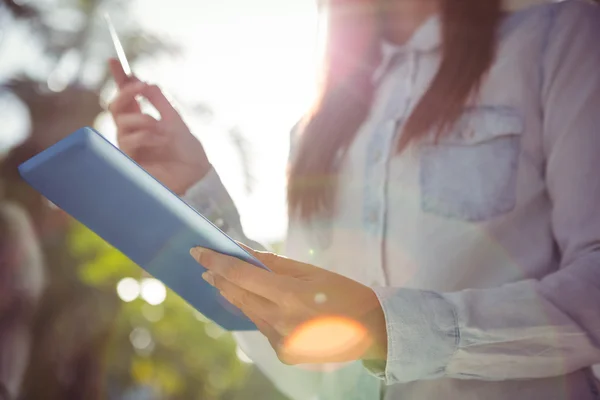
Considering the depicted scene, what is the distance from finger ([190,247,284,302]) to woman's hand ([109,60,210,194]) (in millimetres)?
595

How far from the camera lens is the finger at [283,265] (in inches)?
41.3

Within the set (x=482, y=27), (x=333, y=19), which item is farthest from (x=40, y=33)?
(x=482, y=27)

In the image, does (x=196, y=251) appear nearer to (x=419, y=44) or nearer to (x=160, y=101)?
(x=160, y=101)

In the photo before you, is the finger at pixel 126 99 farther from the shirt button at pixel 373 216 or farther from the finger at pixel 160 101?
the shirt button at pixel 373 216

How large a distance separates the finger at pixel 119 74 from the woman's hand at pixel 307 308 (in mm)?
747

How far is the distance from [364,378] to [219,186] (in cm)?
62

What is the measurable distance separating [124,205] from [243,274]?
0.77 feet

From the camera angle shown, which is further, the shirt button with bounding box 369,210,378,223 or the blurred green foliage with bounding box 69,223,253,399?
the blurred green foliage with bounding box 69,223,253,399

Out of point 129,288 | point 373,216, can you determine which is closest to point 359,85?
point 373,216

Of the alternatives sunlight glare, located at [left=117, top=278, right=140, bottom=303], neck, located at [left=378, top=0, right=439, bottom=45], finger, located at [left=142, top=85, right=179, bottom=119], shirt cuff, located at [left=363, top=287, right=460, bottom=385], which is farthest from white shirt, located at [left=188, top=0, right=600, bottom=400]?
sunlight glare, located at [left=117, top=278, right=140, bottom=303]

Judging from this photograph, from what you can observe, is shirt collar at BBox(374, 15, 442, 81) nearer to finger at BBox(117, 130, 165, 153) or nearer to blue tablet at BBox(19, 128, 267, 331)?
finger at BBox(117, 130, 165, 153)

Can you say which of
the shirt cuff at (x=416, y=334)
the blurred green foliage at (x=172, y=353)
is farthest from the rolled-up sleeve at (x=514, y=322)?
the blurred green foliage at (x=172, y=353)

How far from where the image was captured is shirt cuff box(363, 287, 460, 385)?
3.35ft

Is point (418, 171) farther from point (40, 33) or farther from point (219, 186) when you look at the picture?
point (40, 33)
